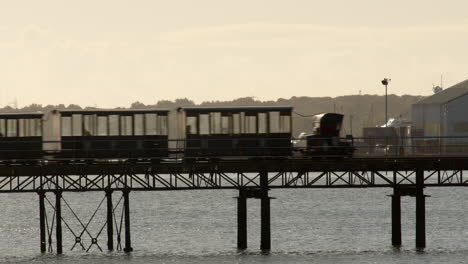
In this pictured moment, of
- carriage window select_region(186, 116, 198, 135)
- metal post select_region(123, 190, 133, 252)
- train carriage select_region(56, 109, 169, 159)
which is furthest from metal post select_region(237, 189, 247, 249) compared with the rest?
carriage window select_region(186, 116, 198, 135)

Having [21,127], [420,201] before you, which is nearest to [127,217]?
[21,127]

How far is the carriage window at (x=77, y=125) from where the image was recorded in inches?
2744

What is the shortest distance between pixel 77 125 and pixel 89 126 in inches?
32.4

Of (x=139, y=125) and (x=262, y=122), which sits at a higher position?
(x=262, y=122)

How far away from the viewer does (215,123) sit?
229ft

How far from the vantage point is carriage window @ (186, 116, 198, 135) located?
69500mm

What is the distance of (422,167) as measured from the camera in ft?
209

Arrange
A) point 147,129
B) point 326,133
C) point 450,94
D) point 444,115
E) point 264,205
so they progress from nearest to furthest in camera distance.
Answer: point 264,205 → point 147,129 → point 326,133 → point 444,115 → point 450,94

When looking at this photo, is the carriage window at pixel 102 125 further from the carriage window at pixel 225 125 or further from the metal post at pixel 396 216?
the metal post at pixel 396 216

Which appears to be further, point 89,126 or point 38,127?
point 38,127

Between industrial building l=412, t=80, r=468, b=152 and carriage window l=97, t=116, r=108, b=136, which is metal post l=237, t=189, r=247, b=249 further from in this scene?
industrial building l=412, t=80, r=468, b=152

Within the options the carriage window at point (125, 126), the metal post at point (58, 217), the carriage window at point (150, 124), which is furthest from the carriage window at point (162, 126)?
the metal post at point (58, 217)

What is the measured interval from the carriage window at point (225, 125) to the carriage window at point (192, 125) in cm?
178

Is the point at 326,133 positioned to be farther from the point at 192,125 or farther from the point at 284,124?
the point at 192,125
